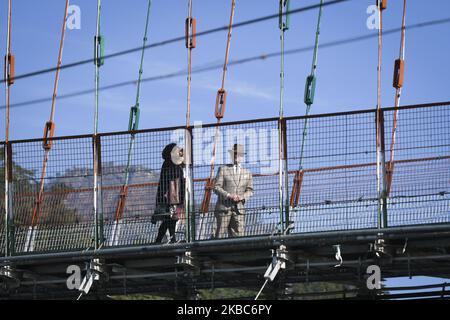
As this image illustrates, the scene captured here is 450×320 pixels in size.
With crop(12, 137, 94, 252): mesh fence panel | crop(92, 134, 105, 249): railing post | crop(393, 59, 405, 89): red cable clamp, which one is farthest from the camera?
crop(393, 59, 405, 89): red cable clamp

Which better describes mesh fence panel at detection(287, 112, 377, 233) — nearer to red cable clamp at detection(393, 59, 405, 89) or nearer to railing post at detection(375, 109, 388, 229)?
railing post at detection(375, 109, 388, 229)

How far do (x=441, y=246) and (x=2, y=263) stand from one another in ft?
24.4

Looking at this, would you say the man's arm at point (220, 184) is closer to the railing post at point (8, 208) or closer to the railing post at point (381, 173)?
the railing post at point (381, 173)

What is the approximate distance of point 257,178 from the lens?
25.0 metres

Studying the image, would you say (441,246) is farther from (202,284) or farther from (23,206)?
(23,206)

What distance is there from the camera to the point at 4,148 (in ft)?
89.2

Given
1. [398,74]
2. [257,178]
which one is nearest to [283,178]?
[257,178]

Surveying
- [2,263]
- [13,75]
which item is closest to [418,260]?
[2,263]

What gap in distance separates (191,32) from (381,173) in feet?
31.2

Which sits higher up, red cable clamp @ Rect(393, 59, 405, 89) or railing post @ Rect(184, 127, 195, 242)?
red cable clamp @ Rect(393, 59, 405, 89)

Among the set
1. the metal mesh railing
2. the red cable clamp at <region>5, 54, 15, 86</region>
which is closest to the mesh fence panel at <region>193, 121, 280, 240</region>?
the metal mesh railing

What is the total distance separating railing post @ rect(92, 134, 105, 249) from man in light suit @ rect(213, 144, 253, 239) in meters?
2.05

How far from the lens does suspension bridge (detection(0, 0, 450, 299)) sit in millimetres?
24219
